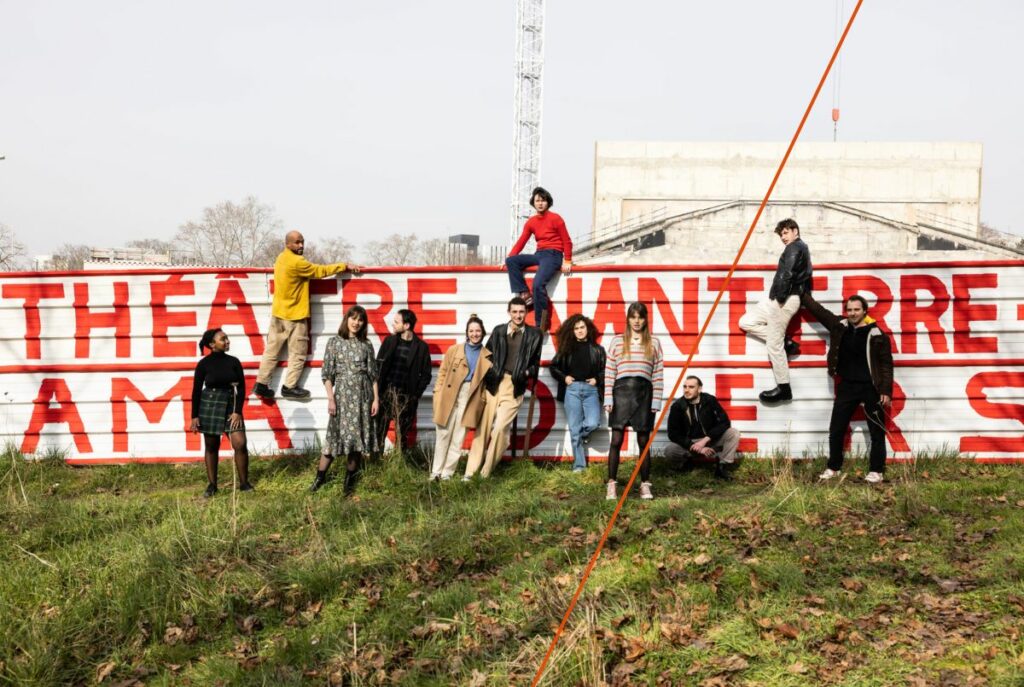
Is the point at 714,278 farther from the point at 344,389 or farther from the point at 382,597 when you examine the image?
the point at 382,597

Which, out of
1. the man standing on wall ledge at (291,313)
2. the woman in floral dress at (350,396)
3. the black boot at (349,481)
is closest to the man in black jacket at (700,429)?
the woman in floral dress at (350,396)

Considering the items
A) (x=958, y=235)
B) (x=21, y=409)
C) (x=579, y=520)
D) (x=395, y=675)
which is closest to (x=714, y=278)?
(x=579, y=520)

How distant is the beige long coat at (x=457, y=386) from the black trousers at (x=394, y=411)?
41cm

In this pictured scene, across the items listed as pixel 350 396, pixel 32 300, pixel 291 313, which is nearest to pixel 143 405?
pixel 32 300

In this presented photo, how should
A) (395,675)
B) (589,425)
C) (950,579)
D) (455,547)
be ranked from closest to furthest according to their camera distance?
(395,675)
(950,579)
(455,547)
(589,425)

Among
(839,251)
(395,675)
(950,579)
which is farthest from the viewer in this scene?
(839,251)

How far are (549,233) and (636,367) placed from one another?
7.33ft

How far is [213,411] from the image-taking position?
9.79 meters

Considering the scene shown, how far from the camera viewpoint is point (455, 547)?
25.3 ft

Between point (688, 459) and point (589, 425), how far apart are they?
3.88 ft

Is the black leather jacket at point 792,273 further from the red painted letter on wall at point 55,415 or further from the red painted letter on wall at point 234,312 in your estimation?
the red painted letter on wall at point 55,415

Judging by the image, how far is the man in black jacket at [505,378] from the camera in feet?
33.0

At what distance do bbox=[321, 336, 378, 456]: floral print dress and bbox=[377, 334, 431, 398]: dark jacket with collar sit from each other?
346 millimetres

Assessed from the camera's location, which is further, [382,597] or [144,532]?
[144,532]
